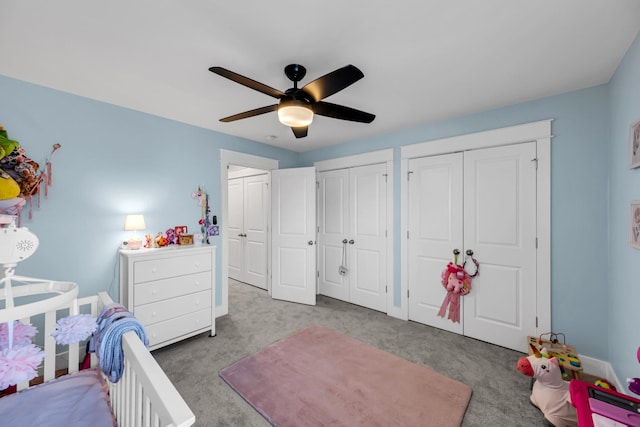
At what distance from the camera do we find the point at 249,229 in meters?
4.60

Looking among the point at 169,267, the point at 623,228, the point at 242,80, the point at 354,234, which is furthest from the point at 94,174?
the point at 623,228

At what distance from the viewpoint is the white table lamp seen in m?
2.43

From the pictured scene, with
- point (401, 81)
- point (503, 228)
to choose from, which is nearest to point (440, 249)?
point (503, 228)

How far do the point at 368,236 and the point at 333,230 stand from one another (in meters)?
0.61

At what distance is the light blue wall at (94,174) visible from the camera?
6.79 ft

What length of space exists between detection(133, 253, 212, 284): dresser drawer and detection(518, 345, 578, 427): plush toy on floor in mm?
2802

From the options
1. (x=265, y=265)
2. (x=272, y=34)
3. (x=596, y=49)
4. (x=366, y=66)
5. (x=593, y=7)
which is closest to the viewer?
(x=593, y=7)

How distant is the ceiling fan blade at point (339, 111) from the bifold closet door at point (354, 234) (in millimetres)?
1567

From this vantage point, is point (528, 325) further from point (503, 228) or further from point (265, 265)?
point (265, 265)

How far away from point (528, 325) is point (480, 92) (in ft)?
7.10

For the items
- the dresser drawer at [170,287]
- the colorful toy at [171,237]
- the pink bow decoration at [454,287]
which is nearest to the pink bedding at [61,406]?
the dresser drawer at [170,287]

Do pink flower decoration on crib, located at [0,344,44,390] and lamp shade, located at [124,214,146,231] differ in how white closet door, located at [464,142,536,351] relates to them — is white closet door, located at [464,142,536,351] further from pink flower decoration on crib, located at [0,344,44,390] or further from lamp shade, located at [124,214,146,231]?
lamp shade, located at [124,214,146,231]

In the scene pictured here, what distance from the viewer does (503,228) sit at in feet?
8.25

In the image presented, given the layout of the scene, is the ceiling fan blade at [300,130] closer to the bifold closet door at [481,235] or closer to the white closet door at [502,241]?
the bifold closet door at [481,235]
